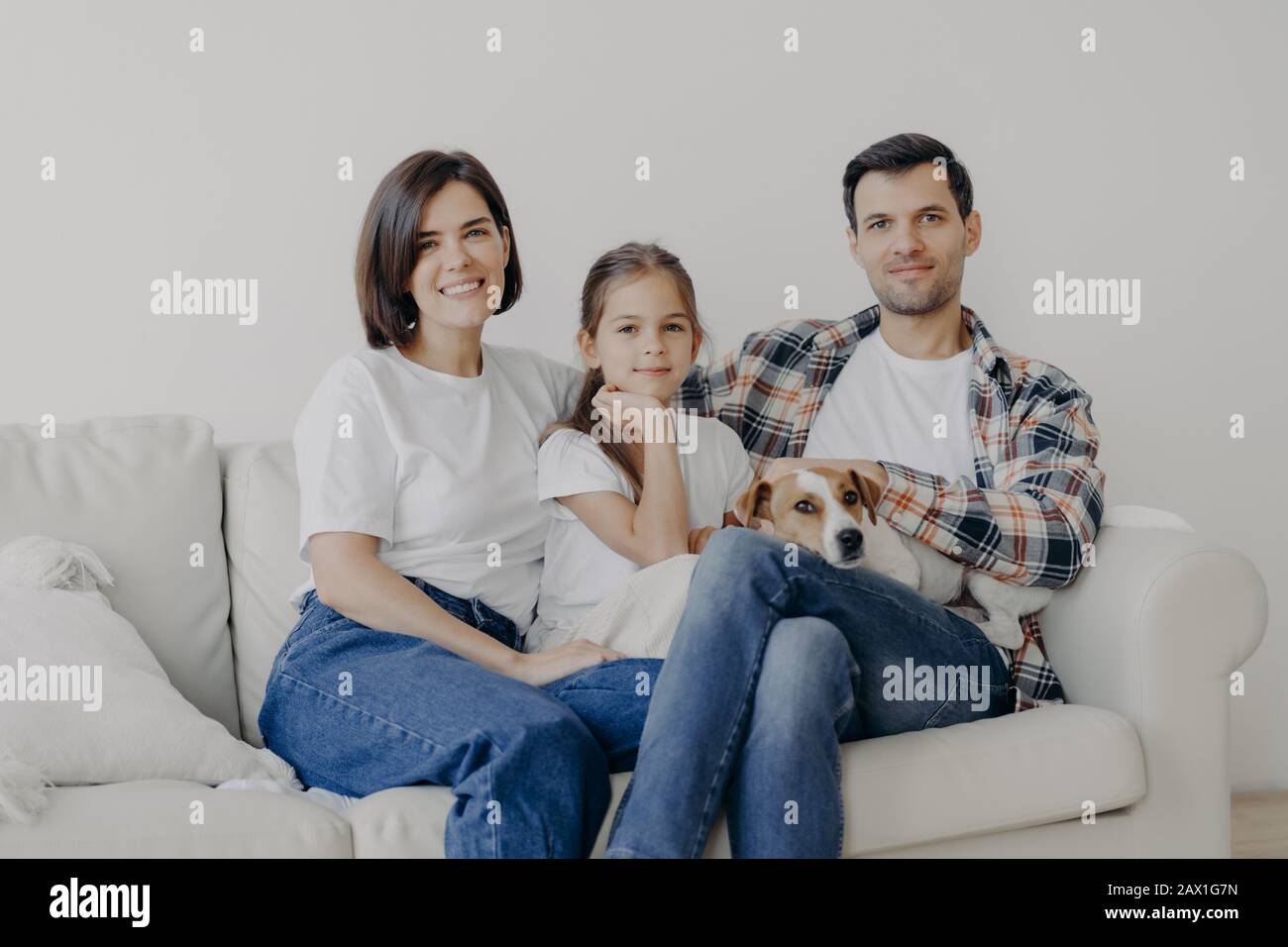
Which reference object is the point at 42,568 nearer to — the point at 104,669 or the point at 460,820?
the point at 104,669

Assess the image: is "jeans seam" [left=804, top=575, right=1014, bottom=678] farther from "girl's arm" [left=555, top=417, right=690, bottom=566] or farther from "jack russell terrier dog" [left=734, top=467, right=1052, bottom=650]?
"girl's arm" [left=555, top=417, right=690, bottom=566]

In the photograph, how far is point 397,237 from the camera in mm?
2045

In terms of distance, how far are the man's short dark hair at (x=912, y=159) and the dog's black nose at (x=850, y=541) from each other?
79 cm

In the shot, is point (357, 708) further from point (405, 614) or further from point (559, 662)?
point (559, 662)

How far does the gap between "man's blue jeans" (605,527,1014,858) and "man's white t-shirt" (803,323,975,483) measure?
501mm

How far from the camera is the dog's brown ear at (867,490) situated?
205 centimetres

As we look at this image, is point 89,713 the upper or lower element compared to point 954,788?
upper

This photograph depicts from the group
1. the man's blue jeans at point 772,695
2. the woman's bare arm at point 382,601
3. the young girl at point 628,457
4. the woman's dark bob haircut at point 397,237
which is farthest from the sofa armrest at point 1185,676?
the woman's dark bob haircut at point 397,237

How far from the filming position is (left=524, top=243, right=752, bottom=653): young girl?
6.68 feet

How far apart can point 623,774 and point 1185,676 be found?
915 mm

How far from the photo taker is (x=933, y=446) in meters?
2.29

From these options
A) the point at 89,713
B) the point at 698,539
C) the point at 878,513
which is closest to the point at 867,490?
the point at 878,513

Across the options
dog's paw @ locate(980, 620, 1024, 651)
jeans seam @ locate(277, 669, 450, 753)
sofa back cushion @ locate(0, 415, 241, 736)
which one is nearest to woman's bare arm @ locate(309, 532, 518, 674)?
jeans seam @ locate(277, 669, 450, 753)
